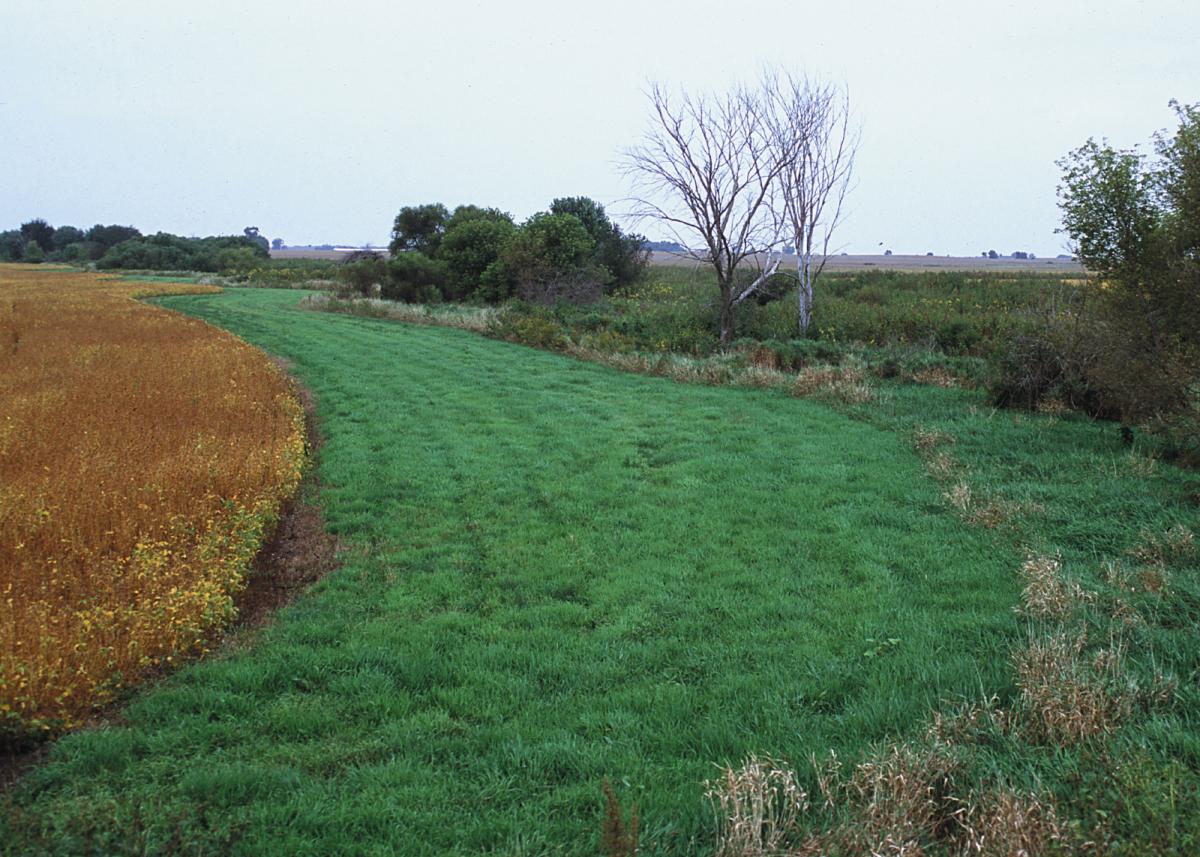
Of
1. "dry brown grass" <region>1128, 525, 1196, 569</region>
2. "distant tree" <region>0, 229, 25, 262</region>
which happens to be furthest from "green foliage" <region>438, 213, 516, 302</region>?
"distant tree" <region>0, 229, 25, 262</region>

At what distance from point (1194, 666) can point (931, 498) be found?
3.58 metres

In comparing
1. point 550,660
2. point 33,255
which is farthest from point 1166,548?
point 33,255

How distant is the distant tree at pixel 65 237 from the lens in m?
95.5

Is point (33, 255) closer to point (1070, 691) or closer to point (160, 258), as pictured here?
point (160, 258)

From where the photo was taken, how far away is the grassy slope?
342 cm

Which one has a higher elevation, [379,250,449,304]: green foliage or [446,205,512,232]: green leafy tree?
[446,205,512,232]: green leafy tree

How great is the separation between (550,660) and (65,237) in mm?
116730

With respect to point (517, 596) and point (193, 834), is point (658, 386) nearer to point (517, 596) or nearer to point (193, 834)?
point (517, 596)

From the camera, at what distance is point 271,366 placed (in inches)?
621

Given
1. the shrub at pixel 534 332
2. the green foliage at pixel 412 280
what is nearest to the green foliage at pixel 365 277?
the green foliage at pixel 412 280

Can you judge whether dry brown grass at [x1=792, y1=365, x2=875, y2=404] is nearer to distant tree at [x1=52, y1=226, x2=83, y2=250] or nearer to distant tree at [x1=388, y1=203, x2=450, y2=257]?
distant tree at [x1=388, y1=203, x2=450, y2=257]

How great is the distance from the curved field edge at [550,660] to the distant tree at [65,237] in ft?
358

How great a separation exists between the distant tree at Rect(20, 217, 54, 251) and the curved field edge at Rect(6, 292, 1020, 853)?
361 ft

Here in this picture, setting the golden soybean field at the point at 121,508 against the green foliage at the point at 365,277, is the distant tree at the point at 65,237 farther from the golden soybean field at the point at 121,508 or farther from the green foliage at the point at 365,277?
the golden soybean field at the point at 121,508
